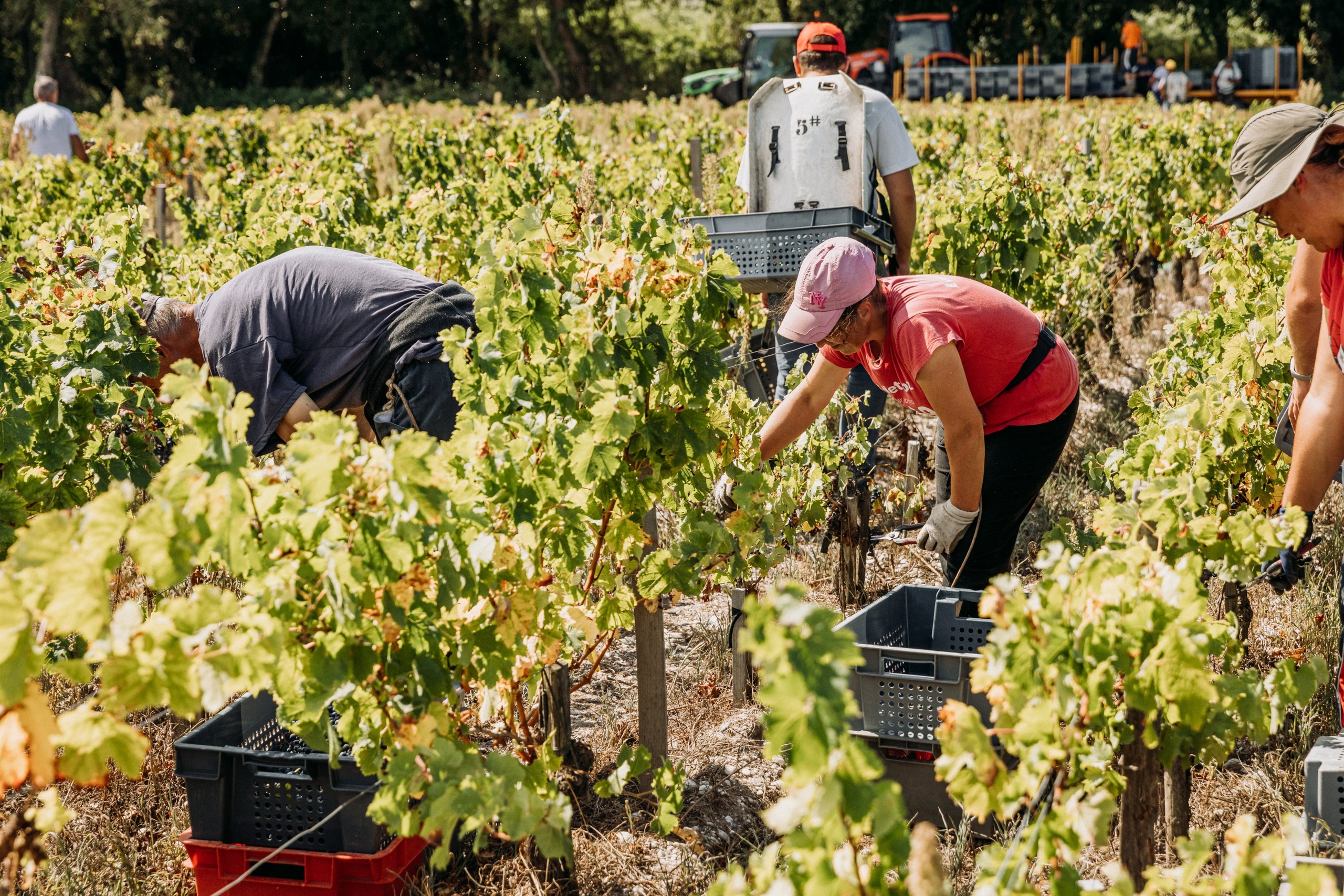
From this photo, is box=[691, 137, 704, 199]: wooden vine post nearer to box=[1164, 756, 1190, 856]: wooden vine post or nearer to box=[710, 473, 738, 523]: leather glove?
box=[710, 473, 738, 523]: leather glove

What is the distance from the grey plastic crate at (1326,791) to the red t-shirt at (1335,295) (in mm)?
768

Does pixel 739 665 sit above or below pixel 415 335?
below

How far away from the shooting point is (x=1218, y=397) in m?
3.39

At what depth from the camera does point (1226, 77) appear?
22906mm

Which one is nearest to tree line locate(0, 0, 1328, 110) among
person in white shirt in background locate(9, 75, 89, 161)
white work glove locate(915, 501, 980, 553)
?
person in white shirt in background locate(9, 75, 89, 161)

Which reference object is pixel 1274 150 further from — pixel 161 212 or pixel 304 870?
pixel 161 212

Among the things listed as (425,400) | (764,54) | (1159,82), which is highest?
(764,54)

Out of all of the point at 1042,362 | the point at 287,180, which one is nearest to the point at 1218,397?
the point at 1042,362

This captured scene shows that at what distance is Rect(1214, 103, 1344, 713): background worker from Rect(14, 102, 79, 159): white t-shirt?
893 cm

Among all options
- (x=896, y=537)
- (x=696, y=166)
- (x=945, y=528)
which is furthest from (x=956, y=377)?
(x=696, y=166)

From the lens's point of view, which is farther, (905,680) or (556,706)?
(556,706)

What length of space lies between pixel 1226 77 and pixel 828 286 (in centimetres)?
2327

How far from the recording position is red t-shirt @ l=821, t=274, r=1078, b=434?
115 inches

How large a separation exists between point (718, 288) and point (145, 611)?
224 cm
